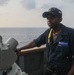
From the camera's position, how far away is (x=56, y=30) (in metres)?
3.56

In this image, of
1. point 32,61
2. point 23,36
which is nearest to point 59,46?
point 32,61

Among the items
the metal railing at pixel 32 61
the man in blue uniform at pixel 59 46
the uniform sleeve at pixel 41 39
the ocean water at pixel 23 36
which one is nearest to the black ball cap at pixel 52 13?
the man in blue uniform at pixel 59 46

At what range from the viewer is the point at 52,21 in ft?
11.4

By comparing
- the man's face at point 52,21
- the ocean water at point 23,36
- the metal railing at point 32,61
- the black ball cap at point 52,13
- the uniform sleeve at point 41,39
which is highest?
the black ball cap at point 52,13

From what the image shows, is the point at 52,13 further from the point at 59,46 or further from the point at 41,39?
the point at 41,39

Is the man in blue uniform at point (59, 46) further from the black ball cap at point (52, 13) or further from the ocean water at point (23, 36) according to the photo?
the ocean water at point (23, 36)

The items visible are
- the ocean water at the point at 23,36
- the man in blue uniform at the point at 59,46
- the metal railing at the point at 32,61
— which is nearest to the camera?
the man in blue uniform at the point at 59,46

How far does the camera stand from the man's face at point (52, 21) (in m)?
3.47

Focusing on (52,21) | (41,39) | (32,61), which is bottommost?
(32,61)

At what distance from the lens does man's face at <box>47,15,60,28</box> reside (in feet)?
11.4

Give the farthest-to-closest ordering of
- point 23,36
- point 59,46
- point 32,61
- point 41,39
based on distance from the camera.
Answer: point 23,36 → point 32,61 → point 41,39 → point 59,46

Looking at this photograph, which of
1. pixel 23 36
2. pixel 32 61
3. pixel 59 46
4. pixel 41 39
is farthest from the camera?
pixel 23 36

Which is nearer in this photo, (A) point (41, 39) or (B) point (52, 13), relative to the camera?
(B) point (52, 13)

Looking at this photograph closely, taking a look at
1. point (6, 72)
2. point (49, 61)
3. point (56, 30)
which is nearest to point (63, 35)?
point (56, 30)
